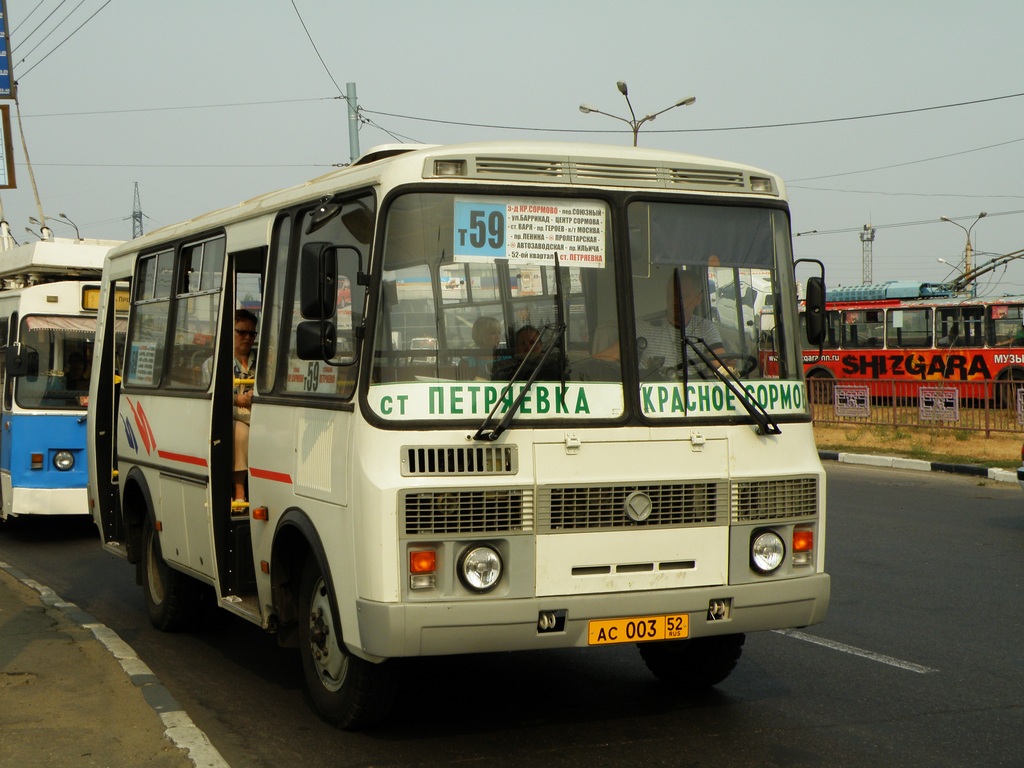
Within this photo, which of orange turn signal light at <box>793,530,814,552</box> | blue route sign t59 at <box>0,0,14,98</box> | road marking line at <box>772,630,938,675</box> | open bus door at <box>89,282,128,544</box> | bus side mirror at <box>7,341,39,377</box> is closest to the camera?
orange turn signal light at <box>793,530,814,552</box>

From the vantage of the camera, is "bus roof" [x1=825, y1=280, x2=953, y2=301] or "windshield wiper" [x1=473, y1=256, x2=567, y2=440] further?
"bus roof" [x1=825, y1=280, x2=953, y2=301]

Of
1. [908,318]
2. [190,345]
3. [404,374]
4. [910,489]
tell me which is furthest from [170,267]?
[908,318]

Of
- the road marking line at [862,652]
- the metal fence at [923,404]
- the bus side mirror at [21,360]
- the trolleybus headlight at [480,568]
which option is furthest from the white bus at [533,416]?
the metal fence at [923,404]

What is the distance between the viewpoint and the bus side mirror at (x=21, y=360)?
1264cm

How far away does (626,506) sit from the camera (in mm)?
5504

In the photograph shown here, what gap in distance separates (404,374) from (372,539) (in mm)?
696

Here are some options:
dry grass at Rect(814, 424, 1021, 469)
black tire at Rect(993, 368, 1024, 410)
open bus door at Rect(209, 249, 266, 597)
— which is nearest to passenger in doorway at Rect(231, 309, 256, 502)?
open bus door at Rect(209, 249, 266, 597)

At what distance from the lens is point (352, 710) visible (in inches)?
227

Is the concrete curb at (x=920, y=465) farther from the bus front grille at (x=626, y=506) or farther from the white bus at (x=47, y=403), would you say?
the bus front grille at (x=626, y=506)

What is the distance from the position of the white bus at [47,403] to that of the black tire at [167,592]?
4886 millimetres

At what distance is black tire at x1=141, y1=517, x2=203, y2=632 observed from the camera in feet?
27.6

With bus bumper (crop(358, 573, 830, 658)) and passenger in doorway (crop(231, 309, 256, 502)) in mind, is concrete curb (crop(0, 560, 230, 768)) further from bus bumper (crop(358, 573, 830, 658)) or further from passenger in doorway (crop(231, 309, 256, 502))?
passenger in doorway (crop(231, 309, 256, 502))

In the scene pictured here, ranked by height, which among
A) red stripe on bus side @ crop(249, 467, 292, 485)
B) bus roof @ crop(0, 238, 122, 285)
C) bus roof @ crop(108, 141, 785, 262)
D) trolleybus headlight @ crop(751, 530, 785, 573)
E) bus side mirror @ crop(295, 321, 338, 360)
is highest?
bus roof @ crop(0, 238, 122, 285)

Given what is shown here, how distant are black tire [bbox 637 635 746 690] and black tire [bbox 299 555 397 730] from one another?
4.60 feet
